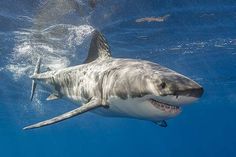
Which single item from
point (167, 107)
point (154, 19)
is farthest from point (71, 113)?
point (154, 19)

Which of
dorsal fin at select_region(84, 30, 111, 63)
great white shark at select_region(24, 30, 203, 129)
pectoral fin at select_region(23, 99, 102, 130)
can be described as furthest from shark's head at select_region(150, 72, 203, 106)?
dorsal fin at select_region(84, 30, 111, 63)

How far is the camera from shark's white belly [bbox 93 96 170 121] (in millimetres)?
5522

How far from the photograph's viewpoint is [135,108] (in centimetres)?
598

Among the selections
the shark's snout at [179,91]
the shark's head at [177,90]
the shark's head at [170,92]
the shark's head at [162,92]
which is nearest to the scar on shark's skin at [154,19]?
the shark's head at [162,92]

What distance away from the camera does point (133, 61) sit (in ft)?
25.6

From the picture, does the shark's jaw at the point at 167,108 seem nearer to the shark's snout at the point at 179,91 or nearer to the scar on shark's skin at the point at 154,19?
the shark's snout at the point at 179,91

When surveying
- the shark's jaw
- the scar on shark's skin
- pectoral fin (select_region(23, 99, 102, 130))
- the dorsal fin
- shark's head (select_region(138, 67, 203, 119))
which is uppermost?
the scar on shark's skin

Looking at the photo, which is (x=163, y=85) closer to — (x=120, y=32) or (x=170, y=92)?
(x=170, y=92)

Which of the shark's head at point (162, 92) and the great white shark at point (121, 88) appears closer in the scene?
the shark's head at point (162, 92)

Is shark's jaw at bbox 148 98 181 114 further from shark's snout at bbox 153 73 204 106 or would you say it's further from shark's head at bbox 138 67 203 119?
shark's snout at bbox 153 73 204 106

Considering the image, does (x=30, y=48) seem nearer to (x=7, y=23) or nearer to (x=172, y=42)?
(x=7, y=23)

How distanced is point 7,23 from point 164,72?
1148cm

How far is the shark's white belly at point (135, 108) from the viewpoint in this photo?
5.52m

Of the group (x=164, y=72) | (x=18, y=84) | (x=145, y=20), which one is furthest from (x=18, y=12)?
(x=18, y=84)
